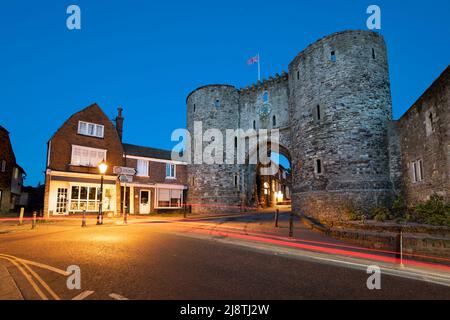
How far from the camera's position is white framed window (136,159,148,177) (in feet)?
84.5

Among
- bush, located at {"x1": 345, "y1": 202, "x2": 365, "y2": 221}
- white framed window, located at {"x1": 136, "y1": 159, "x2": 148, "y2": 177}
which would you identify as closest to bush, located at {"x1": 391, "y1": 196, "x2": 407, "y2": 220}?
bush, located at {"x1": 345, "y1": 202, "x2": 365, "y2": 221}

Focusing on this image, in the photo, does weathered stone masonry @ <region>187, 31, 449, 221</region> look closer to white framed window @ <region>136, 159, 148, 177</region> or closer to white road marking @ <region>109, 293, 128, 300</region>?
white framed window @ <region>136, 159, 148, 177</region>

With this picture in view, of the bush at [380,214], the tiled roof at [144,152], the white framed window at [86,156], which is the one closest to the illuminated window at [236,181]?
the tiled roof at [144,152]

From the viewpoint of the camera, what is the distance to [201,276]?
17.3 feet

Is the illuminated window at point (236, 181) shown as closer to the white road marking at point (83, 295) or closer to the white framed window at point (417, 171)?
the white framed window at point (417, 171)

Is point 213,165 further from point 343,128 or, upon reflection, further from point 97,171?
point 343,128

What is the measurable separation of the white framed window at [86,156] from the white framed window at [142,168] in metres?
3.45

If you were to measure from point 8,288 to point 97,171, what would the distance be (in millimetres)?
19636

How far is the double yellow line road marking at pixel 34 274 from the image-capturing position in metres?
4.38

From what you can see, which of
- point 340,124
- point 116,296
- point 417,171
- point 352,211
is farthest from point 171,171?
point 116,296

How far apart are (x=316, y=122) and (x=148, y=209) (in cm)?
1788

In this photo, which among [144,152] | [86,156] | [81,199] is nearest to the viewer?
[81,199]

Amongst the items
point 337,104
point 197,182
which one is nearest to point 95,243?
point 337,104
